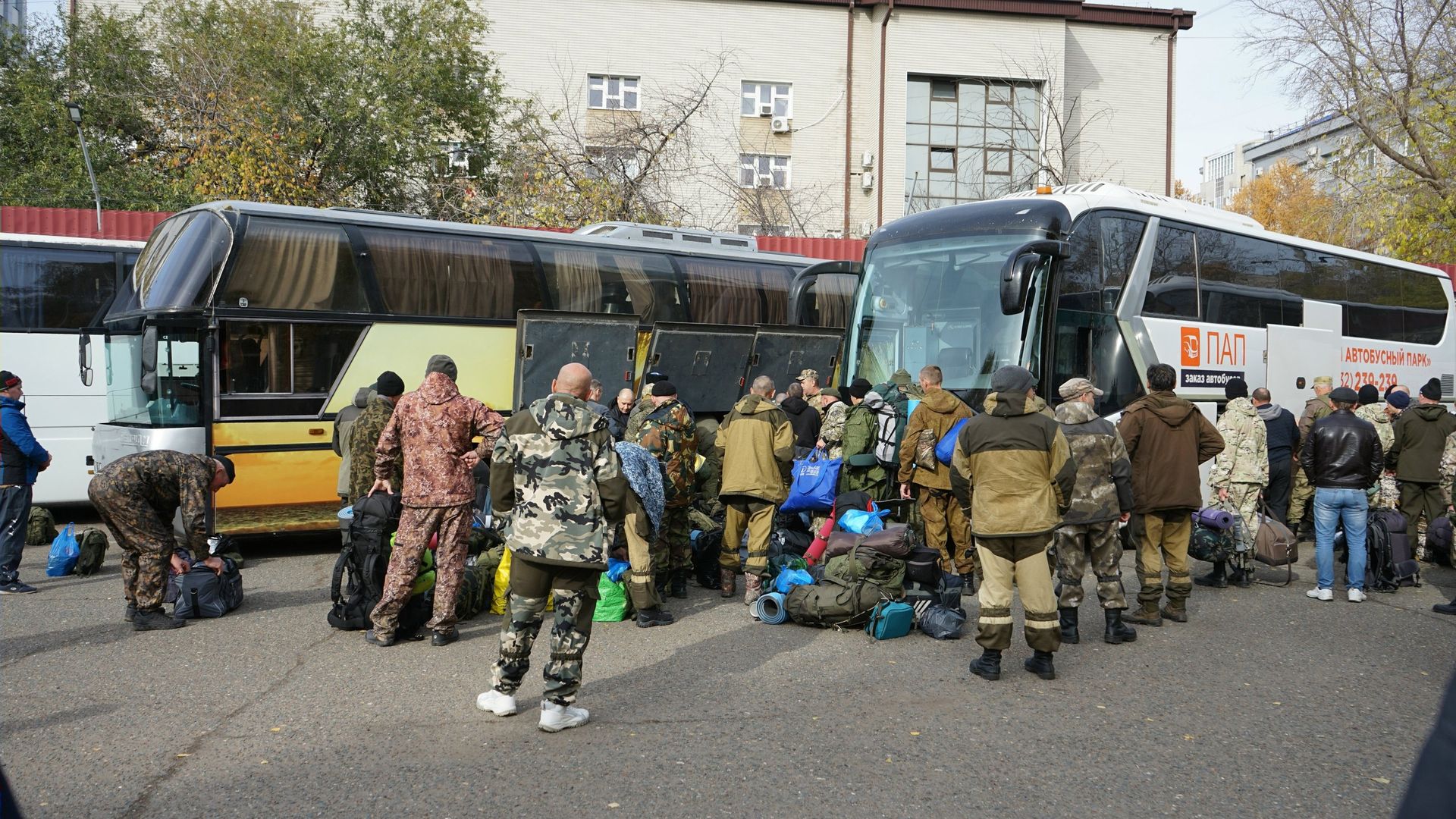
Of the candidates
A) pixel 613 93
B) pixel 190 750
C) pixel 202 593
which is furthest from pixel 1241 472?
pixel 613 93

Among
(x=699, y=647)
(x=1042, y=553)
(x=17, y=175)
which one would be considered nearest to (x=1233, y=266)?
(x=1042, y=553)

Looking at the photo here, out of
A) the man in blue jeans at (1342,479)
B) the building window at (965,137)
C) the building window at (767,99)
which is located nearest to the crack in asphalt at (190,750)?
the man in blue jeans at (1342,479)

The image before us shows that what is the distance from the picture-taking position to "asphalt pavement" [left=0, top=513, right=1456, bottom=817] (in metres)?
4.61

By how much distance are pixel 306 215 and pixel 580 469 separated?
7226 mm

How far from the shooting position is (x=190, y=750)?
17.0 feet

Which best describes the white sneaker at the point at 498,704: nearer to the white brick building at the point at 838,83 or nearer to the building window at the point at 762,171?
the white brick building at the point at 838,83

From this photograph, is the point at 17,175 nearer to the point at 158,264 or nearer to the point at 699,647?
the point at 158,264

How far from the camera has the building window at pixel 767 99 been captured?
32.6 m

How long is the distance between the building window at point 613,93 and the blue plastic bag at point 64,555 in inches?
962

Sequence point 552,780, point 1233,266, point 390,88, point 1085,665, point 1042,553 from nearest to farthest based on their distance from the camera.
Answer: point 552,780
point 1042,553
point 1085,665
point 1233,266
point 390,88

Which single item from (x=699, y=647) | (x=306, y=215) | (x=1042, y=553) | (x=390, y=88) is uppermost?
(x=390, y=88)

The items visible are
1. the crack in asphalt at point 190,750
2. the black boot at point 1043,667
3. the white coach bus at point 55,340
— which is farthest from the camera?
the white coach bus at point 55,340

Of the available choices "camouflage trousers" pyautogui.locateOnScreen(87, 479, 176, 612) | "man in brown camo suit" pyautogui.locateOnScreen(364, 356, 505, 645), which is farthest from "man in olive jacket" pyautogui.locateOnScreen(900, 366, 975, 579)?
"camouflage trousers" pyautogui.locateOnScreen(87, 479, 176, 612)

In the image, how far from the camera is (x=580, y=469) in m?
5.67
